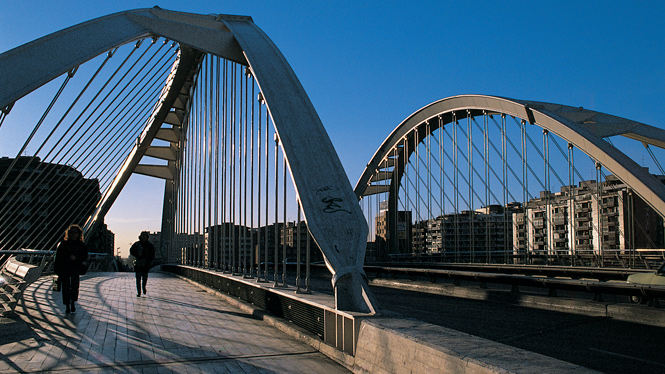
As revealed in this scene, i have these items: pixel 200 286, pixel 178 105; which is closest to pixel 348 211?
pixel 200 286

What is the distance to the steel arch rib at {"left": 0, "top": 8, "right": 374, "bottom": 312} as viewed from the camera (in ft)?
19.6

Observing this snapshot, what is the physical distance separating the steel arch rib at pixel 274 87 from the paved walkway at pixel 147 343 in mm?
1004

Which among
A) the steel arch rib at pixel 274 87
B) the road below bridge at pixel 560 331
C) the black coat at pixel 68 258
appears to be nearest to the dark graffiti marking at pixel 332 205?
the steel arch rib at pixel 274 87

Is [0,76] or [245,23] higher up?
[245,23]

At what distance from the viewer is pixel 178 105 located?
24.3 m


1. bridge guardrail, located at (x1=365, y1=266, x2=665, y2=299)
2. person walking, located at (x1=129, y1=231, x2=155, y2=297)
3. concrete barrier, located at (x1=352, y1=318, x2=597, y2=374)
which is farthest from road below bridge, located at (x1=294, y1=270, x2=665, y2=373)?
person walking, located at (x1=129, y1=231, x2=155, y2=297)

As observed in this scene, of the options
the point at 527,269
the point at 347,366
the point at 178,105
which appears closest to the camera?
the point at 347,366

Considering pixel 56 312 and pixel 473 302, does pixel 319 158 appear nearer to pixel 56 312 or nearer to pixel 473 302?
pixel 56 312

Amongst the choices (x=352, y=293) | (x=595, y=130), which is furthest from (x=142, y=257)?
(x=595, y=130)

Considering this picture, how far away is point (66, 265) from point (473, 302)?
8.45 m

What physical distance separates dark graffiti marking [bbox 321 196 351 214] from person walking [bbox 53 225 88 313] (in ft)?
13.8

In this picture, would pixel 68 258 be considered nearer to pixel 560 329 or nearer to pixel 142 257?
pixel 142 257

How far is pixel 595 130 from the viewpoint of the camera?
660 inches

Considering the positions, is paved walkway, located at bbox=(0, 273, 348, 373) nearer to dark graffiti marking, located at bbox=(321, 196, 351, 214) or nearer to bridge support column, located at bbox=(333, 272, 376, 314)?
bridge support column, located at bbox=(333, 272, 376, 314)
